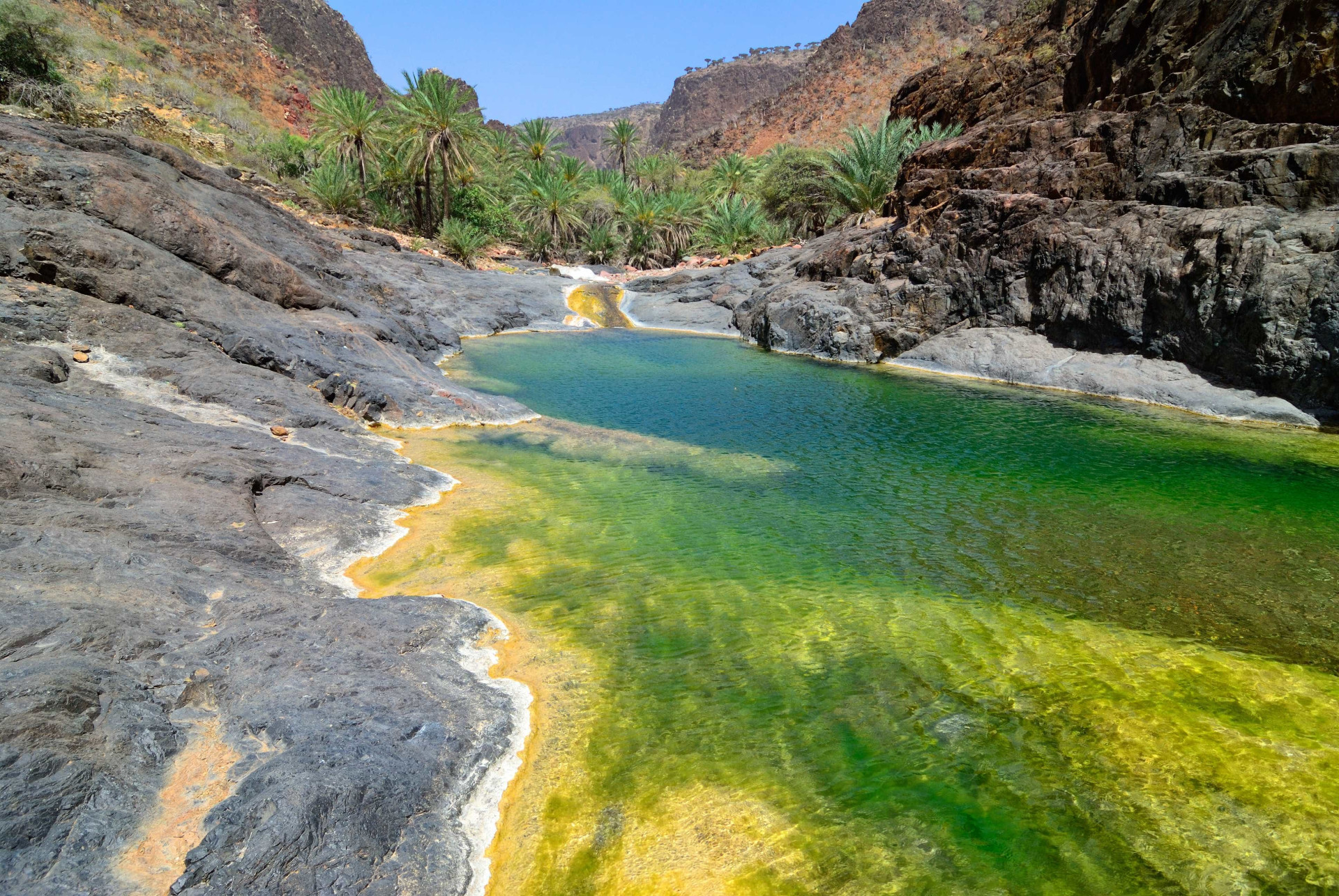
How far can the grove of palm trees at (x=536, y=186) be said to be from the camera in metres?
30.5

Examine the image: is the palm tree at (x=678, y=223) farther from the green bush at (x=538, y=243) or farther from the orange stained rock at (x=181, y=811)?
the orange stained rock at (x=181, y=811)

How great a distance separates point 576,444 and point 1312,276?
13324 mm

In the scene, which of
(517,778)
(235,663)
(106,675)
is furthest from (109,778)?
(517,778)

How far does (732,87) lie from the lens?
109m

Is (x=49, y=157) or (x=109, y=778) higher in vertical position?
(x=49, y=157)

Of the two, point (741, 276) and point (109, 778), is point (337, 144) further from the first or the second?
point (109, 778)

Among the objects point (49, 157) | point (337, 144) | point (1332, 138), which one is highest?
point (337, 144)

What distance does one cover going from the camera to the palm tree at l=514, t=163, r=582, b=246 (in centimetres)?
3738

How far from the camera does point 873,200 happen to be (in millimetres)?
28266

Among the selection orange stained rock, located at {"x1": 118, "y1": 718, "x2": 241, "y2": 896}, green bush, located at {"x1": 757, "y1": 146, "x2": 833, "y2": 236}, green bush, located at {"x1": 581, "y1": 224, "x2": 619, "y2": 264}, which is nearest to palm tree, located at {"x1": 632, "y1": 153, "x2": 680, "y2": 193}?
green bush, located at {"x1": 757, "y1": 146, "x2": 833, "y2": 236}

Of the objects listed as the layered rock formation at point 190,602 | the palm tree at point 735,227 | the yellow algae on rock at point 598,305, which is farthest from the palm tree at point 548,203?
the layered rock formation at point 190,602

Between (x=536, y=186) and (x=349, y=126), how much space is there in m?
9.67

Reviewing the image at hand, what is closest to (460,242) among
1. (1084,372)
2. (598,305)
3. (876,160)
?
(598,305)

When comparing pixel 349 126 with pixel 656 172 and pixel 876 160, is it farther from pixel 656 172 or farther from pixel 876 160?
pixel 656 172
